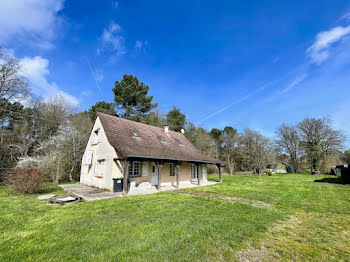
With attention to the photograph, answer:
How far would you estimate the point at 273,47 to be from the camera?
1183cm

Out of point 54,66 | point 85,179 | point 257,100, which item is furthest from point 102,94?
point 257,100

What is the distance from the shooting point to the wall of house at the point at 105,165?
1056cm

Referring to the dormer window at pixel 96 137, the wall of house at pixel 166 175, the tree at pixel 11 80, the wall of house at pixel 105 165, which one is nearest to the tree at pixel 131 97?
the dormer window at pixel 96 137

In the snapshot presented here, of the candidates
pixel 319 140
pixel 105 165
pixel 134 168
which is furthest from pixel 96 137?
pixel 319 140

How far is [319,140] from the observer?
27.8 meters

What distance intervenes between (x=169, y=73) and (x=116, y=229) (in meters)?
14.7

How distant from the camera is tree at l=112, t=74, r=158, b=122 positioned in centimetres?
2473

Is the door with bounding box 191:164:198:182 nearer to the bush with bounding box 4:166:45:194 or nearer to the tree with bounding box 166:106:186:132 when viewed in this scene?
the tree with bounding box 166:106:186:132

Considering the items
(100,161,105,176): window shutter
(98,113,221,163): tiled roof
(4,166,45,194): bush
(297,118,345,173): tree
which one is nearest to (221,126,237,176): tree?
(297,118,345,173): tree

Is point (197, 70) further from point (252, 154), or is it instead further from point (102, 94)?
point (252, 154)

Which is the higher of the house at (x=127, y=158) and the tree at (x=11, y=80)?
the tree at (x=11, y=80)

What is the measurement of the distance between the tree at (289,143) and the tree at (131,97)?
87.2 feet

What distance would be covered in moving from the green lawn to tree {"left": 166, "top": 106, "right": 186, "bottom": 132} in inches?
827

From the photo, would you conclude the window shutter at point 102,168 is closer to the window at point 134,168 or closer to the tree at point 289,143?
the window at point 134,168
